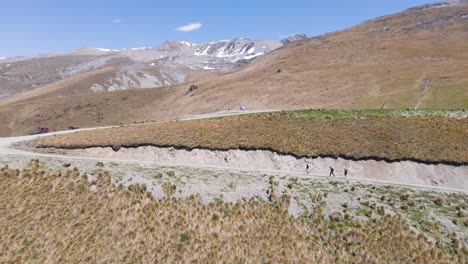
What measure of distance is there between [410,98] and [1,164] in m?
68.3

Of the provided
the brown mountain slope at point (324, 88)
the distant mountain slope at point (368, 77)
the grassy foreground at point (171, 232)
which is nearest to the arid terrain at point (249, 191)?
the grassy foreground at point (171, 232)

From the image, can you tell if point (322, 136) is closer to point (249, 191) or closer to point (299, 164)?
point (299, 164)

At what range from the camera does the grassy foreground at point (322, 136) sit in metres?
31.4

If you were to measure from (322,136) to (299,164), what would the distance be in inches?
236

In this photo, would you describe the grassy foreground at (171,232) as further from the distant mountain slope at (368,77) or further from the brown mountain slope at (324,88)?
the brown mountain slope at (324,88)

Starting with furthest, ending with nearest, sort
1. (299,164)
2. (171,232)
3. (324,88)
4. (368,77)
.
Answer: (368,77) → (324,88) → (299,164) → (171,232)

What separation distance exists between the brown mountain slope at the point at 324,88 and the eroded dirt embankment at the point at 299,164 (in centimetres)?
3321

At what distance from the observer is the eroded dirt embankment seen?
92.7 ft

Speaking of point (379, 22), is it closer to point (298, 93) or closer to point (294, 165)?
point (298, 93)

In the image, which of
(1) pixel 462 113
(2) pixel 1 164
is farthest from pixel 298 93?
(2) pixel 1 164

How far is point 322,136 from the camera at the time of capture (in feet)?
115

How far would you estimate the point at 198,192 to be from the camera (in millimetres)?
22219

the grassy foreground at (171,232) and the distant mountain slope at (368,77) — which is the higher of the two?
the distant mountain slope at (368,77)

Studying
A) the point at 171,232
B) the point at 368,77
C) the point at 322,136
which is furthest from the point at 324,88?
the point at 171,232
